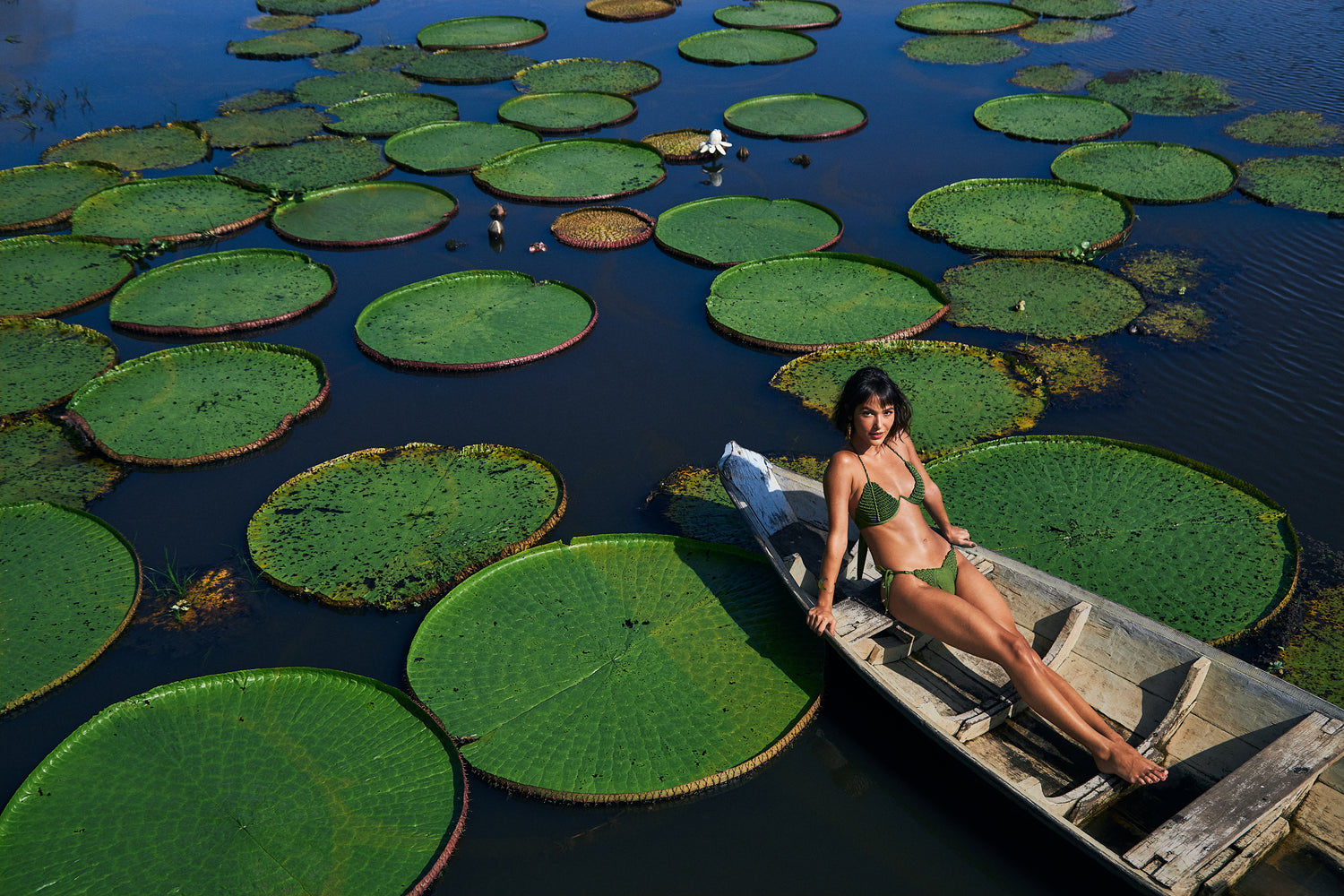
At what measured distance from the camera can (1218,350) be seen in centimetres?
707

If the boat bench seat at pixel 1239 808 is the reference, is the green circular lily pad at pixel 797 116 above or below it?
above

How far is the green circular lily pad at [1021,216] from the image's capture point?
331 inches

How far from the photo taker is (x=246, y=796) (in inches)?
159

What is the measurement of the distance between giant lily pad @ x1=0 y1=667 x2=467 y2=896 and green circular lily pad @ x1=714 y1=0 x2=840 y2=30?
13.2 metres

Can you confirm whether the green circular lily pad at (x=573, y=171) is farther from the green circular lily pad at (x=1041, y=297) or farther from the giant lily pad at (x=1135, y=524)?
the giant lily pad at (x=1135, y=524)

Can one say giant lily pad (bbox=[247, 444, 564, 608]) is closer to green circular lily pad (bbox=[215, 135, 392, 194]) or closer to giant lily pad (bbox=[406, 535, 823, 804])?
giant lily pad (bbox=[406, 535, 823, 804])

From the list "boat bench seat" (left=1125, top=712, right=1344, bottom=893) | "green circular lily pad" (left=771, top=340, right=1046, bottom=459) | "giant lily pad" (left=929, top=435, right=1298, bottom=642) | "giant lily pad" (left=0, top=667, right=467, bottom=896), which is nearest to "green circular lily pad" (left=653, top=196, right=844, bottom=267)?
"green circular lily pad" (left=771, top=340, right=1046, bottom=459)

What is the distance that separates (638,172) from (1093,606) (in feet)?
24.4

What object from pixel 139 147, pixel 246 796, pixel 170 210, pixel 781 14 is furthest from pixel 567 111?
pixel 246 796

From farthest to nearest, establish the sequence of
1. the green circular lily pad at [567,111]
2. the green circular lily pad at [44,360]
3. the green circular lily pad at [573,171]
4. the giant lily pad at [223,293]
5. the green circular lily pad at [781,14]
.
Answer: the green circular lily pad at [781,14]
the green circular lily pad at [567,111]
the green circular lily pad at [573,171]
the giant lily pad at [223,293]
the green circular lily pad at [44,360]

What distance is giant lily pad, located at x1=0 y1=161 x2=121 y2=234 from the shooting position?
9.68 metres

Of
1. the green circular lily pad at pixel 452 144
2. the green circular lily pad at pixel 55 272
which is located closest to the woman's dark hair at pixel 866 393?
the green circular lily pad at pixel 55 272

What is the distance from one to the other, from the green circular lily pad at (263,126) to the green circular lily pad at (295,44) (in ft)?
9.03

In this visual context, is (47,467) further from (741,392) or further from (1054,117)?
(1054,117)
